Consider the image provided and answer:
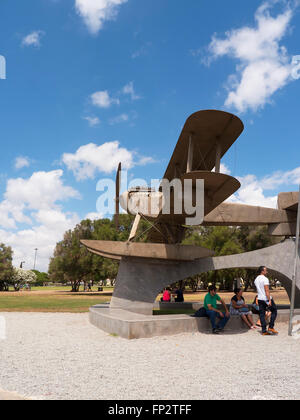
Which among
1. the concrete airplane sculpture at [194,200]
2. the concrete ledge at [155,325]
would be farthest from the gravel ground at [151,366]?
the concrete airplane sculpture at [194,200]

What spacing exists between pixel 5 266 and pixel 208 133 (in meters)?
51.8

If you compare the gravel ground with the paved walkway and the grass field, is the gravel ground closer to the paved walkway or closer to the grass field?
the paved walkway

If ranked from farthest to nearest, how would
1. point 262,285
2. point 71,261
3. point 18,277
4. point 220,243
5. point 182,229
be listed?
point 18,277
point 220,243
point 71,261
point 182,229
point 262,285

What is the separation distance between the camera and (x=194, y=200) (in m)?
12.6

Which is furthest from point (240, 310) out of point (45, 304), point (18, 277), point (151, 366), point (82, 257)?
point (18, 277)

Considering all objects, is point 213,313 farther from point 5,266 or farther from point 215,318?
point 5,266

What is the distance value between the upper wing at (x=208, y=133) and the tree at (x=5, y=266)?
48.9 m

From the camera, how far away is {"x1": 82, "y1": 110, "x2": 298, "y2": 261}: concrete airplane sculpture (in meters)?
10.7

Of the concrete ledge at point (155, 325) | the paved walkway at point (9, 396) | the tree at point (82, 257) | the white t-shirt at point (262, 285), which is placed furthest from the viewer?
the tree at point (82, 257)

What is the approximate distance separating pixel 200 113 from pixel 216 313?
6.17 meters

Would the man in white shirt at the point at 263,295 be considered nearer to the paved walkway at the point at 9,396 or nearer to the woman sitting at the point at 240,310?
the woman sitting at the point at 240,310

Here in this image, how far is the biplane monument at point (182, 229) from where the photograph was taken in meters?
10.2
